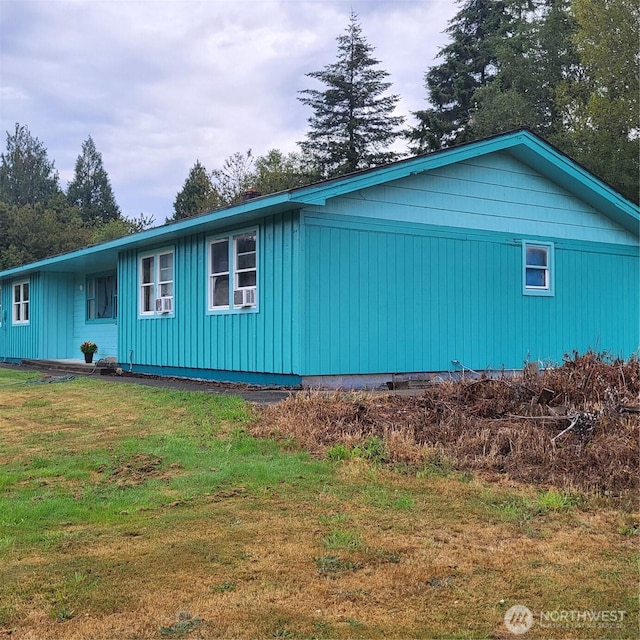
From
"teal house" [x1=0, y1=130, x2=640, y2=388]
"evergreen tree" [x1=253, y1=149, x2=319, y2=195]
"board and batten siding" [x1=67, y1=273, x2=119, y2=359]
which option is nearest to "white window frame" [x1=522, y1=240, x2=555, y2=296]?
"teal house" [x1=0, y1=130, x2=640, y2=388]

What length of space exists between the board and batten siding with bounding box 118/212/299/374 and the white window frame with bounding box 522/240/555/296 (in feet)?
15.9

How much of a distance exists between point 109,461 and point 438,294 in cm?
703

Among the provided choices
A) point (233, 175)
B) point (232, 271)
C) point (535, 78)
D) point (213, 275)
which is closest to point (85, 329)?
point (213, 275)

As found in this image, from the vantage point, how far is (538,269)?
13.1m

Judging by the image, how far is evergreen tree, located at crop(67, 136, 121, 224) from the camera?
65662 millimetres

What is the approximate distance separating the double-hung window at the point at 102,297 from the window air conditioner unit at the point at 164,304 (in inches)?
158

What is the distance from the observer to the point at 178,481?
5.30m

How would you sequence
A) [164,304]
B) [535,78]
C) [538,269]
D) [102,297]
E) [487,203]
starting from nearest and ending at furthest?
[487,203]
[538,269]
[164,304]
[102,297]
[535,78]

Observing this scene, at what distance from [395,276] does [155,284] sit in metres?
5.38

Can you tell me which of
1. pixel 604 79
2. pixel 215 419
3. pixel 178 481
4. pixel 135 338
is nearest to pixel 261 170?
pixel 604 79

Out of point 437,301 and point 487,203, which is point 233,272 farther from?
point 487,203

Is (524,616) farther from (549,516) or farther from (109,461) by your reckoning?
(109,461)

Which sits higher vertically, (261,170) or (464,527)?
(261,170)

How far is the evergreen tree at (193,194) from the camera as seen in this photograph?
4243cm
